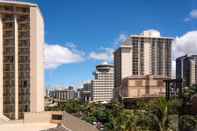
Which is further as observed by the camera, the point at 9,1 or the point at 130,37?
the point at 130,37

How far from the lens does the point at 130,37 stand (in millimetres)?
163500

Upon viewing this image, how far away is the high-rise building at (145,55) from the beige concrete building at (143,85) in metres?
18.8

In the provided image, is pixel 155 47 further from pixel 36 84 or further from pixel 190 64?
pixel 36 84

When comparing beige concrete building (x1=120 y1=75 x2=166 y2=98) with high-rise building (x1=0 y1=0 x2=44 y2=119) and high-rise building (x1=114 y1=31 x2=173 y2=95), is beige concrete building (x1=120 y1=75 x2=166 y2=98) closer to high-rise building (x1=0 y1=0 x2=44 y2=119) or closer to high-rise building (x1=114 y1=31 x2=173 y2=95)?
high-rise building (x1=114 y1=31 x2=173 y2=95)

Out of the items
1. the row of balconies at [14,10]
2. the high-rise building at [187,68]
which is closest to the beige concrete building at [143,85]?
the high-rise building at [187,68]

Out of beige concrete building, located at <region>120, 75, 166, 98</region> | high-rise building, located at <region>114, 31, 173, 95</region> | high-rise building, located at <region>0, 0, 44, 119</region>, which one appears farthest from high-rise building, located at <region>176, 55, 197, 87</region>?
high-rise building, located at <region>0, 0, 44, 119</region>

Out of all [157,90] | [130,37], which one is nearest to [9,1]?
[157,90]

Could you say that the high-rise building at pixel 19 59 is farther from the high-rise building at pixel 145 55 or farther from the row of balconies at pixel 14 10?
the high-rise building at pixel 145 55

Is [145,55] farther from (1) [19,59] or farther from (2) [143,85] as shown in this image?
(1) [19,59]

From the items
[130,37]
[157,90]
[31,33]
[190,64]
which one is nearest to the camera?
[31,33]

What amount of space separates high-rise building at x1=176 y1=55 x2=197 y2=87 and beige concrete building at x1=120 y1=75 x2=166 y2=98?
3149cm

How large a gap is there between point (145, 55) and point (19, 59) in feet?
360

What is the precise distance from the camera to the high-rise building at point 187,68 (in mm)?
173875

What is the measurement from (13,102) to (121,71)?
11539 centimetres
